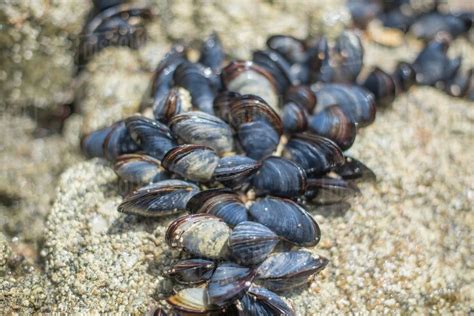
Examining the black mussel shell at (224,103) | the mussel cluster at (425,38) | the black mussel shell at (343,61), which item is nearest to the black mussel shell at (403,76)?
the mussel cluster at (425,38)

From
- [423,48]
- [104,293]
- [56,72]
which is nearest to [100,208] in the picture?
[104,293]

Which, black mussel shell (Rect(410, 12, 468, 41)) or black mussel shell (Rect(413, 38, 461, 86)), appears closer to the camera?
black mussel shell (Rect(413, 38, 461, 86))

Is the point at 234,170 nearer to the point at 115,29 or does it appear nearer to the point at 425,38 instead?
the point at 115,29

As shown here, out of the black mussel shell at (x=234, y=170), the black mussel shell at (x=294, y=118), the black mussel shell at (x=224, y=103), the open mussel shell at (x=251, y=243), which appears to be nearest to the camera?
the open mussel shell at (x=251, y=243)

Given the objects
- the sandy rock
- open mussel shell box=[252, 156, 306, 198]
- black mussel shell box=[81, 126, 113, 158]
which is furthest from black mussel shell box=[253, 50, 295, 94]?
the sandy rock

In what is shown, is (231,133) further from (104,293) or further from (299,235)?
(104,293)

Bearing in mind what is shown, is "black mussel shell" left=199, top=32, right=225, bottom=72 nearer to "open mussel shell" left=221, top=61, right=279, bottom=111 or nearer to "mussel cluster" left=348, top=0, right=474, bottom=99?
"open mussel shell" left=221, top=61, right=279, bottom=111

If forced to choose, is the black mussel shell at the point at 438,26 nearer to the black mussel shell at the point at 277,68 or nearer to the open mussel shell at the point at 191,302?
the black mussel shell at the point at 277,68
